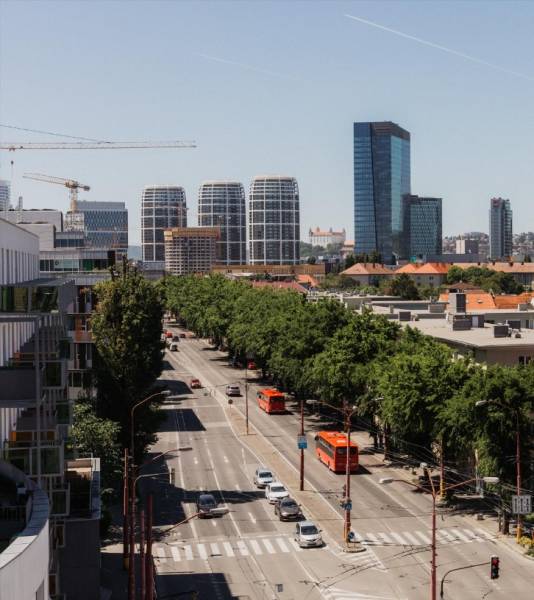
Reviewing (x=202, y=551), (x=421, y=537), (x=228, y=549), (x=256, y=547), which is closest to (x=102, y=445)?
(x=202, y=551)

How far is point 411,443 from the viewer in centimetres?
7956

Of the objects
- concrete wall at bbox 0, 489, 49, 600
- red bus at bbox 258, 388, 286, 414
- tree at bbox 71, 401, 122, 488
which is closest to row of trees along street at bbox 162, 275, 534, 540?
red bus at bbox 258, 388, 286, 414

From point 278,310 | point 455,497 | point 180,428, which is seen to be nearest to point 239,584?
point 455,497

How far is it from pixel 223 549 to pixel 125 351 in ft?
69.2

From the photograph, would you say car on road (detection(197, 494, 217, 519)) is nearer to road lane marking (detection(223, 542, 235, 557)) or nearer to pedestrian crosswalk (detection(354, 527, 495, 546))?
road lane marking (detection(223, 542, 235, 557))

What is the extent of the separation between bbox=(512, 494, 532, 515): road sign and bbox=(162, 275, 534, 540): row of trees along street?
3504mm

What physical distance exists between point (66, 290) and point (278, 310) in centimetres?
9112

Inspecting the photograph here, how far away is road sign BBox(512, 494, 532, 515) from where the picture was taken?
6091 centimetres

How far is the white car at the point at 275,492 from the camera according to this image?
76000mm

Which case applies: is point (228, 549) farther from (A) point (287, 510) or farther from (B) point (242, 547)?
(A) point (287, 510)

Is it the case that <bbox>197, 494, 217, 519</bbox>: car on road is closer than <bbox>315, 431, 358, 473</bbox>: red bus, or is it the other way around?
<bbox>197, 494, 217, 519</bbox>: car on road

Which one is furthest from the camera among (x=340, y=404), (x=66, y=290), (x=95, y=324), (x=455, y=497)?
(x=340, y=404)

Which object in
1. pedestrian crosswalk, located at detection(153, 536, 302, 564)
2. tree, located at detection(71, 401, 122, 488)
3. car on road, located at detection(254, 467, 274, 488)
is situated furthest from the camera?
car on road, located at detection(254, 467, 274, 488)

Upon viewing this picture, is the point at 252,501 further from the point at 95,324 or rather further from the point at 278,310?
the point at 278,310
